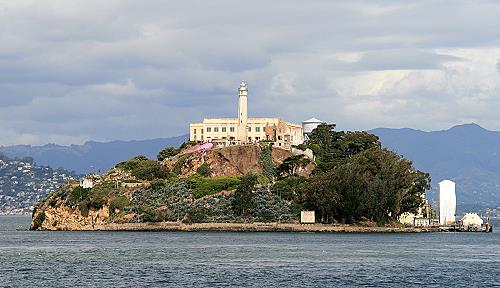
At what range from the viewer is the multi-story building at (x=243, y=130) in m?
188

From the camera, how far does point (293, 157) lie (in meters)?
174

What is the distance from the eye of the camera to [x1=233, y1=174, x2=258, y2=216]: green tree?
517 ft

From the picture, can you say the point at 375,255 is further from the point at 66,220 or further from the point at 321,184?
the point at 66,220

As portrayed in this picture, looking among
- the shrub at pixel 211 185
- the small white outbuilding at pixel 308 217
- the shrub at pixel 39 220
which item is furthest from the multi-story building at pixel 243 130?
the shrub at pixel 39 220

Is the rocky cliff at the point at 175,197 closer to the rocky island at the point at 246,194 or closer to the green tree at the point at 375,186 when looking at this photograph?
the rocky island at the point at 246,194

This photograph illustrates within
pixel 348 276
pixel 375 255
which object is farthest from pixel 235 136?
pixel 348 276

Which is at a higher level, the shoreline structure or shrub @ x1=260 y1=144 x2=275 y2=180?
shrub @ x1=260 y1=144 x2=275 y2=180

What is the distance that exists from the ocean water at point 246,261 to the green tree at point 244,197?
18.0 meters

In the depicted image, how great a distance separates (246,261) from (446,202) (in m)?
110

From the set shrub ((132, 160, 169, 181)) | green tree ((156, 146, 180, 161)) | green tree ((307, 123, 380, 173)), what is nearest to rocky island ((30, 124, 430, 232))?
shrub ((132, 160, 169, 181))

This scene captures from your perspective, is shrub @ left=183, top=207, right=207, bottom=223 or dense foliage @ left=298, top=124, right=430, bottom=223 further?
shrub @ left=183, top=207, right=207, bottom=223

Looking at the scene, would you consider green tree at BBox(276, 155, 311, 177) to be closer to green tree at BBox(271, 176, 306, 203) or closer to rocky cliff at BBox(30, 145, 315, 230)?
rocky cliff at BBox(30, 145, 315, 230)

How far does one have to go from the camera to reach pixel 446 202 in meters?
198

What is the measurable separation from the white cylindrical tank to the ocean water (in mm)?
52972
